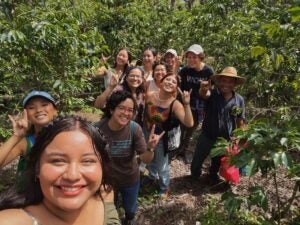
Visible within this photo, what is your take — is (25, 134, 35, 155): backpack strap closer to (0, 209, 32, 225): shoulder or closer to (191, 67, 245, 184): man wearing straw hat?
(0, 209, 32, 225): shoulder

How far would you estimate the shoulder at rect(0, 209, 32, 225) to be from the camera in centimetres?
121

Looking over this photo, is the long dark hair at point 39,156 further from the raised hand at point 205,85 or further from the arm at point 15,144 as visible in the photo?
the raised hand at point 205,85

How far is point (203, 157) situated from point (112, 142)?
6.25ft

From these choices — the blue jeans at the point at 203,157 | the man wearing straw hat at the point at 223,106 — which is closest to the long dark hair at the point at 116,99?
the man wearing straw hat at the point at 223,106

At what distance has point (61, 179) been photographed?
4.18 feet

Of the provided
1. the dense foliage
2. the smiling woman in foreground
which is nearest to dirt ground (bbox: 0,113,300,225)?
the dense foliage

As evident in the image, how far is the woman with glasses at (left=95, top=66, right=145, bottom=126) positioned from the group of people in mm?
12

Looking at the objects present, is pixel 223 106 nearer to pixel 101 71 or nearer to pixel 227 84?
pixel 227 84

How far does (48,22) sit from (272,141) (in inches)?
91.4

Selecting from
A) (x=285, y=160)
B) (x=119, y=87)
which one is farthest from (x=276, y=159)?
(x=119, y=87)

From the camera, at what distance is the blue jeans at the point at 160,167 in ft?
14.1

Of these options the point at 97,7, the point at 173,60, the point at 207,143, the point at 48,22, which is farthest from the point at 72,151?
the point at 97,7

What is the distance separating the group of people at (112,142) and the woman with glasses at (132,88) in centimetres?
1

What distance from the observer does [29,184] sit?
1.43m
